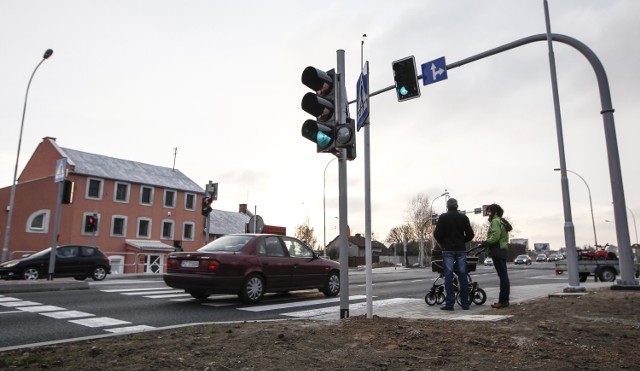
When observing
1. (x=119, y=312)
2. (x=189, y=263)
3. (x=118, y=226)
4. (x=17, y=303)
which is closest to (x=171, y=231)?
(x=118, y=226)

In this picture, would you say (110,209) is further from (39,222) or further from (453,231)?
(453,231)

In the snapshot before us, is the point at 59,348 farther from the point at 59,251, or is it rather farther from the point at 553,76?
the point at 59,251

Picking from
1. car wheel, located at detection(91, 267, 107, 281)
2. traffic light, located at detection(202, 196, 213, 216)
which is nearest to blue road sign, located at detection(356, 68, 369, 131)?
traffic light, located at detection(202, 196, 213, 216)

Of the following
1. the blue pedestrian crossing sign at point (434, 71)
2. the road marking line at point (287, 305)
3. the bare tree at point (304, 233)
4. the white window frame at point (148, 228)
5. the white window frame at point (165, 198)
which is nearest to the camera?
the road marking line at point (287, 305)

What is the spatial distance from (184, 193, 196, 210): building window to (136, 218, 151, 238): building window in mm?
4896

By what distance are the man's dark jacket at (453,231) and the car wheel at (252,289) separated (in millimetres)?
3850

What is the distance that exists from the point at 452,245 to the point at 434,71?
17.3 feet

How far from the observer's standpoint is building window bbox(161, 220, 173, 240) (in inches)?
1780

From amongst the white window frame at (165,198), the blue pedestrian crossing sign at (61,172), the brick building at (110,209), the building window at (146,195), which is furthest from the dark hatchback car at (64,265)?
the white window frame at (165,198)

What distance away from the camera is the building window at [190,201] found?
47812mm

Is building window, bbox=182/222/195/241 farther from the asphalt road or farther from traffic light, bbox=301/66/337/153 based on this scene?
traffic light, bbox=301/66/337/153

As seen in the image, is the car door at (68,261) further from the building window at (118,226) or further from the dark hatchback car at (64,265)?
the building window at (118,226)

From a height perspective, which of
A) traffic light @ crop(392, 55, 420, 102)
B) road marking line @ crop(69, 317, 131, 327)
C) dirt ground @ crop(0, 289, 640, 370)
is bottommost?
road marking line @ crop(69, 317, 131, 327)

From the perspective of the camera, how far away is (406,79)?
34.9 feet
